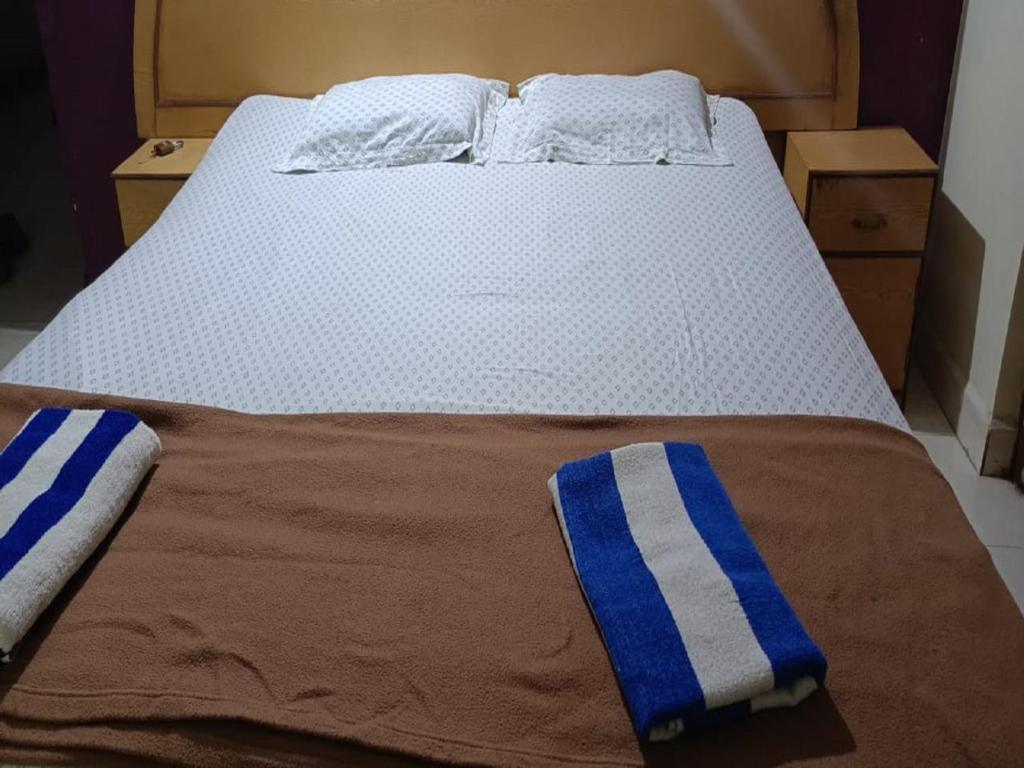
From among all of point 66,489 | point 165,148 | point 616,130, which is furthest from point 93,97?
point 66,489

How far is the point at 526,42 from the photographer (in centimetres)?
277

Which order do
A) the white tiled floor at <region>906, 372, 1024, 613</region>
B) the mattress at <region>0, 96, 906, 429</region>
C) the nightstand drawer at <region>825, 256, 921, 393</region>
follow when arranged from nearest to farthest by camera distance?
the mattress at <region>0, 96, 906, 429</region> → the white tiled floor at <region>906, 372, 1024, 613</region> → the nightstand drawer at <region>825, 256, 921, 393</region>

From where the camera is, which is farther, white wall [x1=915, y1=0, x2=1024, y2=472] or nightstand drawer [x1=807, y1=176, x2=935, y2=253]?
nightstand drawer [x1=807, y1=176, x2=935, y2=253]

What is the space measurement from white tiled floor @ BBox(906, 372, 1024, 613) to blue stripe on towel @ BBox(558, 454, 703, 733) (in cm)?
108

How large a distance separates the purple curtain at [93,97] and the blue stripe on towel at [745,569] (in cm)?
218

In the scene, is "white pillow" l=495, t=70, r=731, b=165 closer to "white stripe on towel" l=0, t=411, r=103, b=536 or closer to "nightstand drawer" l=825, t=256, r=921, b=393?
"nightstand drawer" l=825, t=256, r=921, b=393

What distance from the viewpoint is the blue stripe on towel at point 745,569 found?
110cm

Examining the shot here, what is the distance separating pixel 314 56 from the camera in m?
2.82

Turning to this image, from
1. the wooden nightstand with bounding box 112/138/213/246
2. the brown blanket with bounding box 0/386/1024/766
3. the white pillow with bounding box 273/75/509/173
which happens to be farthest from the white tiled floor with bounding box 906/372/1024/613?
the wooden nightstand with bounding box 112/138/213/246

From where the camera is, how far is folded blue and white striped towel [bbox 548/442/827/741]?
1.08m

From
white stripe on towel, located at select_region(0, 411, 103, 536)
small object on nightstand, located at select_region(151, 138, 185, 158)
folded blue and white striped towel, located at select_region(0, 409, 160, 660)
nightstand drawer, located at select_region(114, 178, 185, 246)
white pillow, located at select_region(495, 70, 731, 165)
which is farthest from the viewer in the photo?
small object on nightstand, located at select_region(151, 138, 185, 158)

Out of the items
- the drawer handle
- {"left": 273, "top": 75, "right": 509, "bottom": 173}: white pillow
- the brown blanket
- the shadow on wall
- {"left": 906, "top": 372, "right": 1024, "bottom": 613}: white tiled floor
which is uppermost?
{"left": 273, "top": 75, "right": 509, "bottom": 173}: white pillow

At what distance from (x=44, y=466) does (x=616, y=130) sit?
60.9 inches

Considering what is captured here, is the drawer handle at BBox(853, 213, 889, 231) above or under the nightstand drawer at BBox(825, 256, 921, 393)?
above
